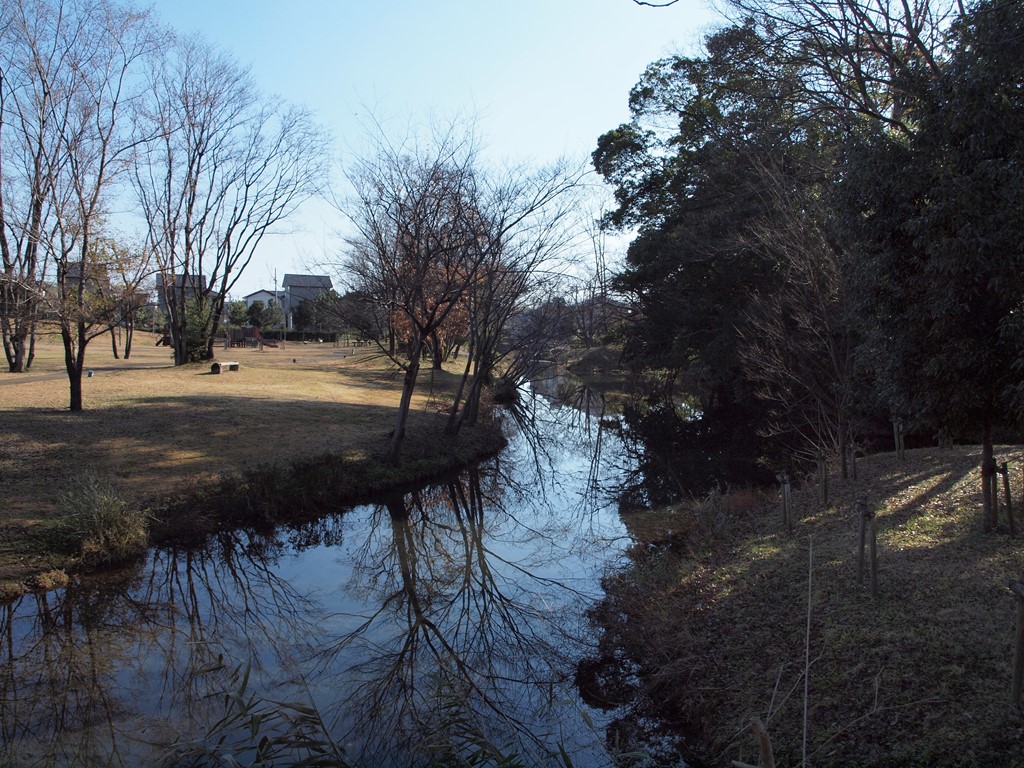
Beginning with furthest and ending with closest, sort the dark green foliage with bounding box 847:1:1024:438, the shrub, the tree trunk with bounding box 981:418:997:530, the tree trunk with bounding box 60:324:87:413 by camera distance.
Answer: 1. the tree trunk with bounding box 60:324:87:413
2. the shrub
3. the tree trunk with bounding box 981:418:997:530
4. the dark green foliage with bounding box 847:1:1024:438

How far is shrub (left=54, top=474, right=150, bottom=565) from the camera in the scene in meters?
10.5

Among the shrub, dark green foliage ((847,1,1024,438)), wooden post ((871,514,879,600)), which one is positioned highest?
dark green foliage ((847,1,1024,438))

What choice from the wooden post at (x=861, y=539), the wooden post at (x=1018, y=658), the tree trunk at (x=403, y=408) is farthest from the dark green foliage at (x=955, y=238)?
the tree trunk at (x=403, y=408)

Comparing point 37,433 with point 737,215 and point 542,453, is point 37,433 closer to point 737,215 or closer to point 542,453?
Answer: point 542,453

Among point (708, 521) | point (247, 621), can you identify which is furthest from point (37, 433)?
point (708, 521)

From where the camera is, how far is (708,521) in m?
11.4

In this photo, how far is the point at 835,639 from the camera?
6.48m

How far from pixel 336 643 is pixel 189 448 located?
8.80m

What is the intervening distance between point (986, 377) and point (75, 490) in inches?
510

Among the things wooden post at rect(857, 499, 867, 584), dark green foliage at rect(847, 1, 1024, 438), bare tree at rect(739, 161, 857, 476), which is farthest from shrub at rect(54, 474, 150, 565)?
bare tree at rect(739, 161, 857, 476)

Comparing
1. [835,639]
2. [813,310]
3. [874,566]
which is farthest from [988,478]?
[813,310]

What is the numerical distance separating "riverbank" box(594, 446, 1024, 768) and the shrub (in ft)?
23.1

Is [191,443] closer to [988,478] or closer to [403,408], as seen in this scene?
[403,408]

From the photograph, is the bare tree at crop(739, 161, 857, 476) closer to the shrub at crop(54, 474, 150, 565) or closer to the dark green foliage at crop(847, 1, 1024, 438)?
the dark green foliage at crop(847, 1, 1024, 438)
